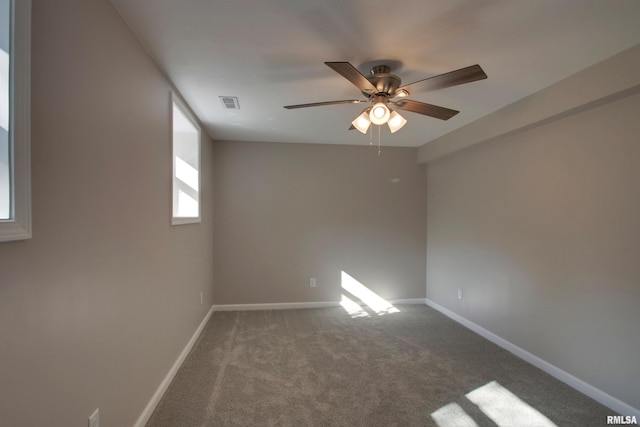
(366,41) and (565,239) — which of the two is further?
(565,239)

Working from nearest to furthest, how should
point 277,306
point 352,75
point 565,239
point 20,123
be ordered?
1. point 20,123
2. point 352,75
3. point 565,239
4. point 277,306

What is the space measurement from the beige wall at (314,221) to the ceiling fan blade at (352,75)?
92.6 inches

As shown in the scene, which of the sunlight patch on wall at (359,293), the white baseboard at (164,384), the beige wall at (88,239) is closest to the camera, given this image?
the beige wall at (88,239)

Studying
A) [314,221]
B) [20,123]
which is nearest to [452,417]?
[20,123]

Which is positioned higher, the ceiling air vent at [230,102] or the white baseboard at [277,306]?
the ceiling air vent at [230,102]

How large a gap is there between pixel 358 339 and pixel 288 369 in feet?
3.01

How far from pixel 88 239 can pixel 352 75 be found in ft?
5.02

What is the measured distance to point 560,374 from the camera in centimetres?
245

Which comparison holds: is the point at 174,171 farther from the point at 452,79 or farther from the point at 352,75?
the point at 452,79

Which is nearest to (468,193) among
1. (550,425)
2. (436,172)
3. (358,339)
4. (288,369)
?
(436,172)

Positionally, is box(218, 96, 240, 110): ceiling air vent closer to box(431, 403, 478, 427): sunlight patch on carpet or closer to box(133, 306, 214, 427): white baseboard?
box(133, 306, 214, 427): white baseboard

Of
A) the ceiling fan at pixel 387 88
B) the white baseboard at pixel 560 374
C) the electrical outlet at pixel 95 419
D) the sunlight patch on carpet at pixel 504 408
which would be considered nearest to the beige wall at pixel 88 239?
the electrical outlet at pixel 95 419

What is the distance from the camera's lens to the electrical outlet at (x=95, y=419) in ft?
4.43

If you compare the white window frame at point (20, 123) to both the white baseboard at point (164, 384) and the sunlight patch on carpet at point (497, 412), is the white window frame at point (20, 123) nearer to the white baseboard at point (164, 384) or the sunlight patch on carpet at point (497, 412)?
the white baseboard at point (164, 384)
